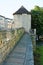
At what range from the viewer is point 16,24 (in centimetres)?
4584

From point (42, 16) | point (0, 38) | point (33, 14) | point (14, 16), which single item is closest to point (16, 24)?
point (14, 16)

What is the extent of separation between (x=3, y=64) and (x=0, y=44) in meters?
0.67

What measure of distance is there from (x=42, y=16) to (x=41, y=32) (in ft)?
14.3

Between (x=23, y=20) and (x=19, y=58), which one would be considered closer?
(x=19, y=58)

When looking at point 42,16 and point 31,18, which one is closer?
point 31,18

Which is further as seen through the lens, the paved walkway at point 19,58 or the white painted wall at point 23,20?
the white painted wall at point 23,20

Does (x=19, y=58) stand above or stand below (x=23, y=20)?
below

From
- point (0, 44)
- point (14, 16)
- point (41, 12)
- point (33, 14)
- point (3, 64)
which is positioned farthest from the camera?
point (41, 12)

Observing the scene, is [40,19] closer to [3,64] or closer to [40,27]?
[40,27]

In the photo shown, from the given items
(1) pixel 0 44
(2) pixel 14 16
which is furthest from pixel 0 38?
(2) pixel 14 16

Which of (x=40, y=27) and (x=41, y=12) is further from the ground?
(x=41, y=12)

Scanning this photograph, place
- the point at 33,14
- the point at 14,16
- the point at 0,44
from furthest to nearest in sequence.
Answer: the point at 33,14, the point at 14,16, the point at 0,44

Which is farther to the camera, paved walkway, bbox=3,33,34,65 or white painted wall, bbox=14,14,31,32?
white painted wall, bbox=14,14,31,32

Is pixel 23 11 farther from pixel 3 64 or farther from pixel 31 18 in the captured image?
pixel 3 64
